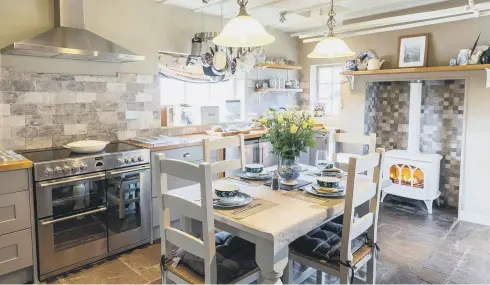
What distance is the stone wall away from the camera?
411 centimetres

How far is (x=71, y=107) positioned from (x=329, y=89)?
3.72m

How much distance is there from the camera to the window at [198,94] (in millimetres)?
4193

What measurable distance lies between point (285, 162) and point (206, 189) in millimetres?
816

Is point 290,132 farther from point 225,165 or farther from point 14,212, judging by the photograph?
point 14,212

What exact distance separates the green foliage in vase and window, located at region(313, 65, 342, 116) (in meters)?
3.39

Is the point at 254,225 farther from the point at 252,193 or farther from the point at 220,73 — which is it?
the point at 220,73

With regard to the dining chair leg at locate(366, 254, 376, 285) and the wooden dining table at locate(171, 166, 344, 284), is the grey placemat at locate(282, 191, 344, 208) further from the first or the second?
the dining chair leg at locate(366, 254, 376, 285)

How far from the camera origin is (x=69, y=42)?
2773 mm

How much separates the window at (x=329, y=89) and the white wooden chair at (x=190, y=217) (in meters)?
4.03

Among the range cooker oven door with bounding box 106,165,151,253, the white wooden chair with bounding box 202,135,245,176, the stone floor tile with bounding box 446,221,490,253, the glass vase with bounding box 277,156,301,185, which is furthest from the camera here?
the stone floor tile with bounding box 446,221,490,253

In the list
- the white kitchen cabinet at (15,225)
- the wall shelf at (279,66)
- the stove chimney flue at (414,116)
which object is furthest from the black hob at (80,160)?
the stove chimney flue at (414,116)

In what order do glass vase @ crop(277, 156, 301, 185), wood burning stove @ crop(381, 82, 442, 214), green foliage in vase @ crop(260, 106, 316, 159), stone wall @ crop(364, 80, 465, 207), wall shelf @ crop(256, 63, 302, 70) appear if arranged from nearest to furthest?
1. green foliage in vase @ crop(260, 106, 316, 159)
2. glass vase @ crop(277, 156, 301, 185)
3. wood burning stove @ crop(381, 82, 442, 214)
4. stone wall @ crop(364, 80, 465, 207)
5. wall shelf @ crop(256, 63, 302, 70)

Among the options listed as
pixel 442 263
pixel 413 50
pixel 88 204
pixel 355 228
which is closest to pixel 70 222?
pixel 88 204

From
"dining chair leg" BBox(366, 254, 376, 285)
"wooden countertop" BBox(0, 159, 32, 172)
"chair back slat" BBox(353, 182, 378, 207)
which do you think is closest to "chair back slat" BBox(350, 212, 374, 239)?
"chair back slat" BBox(353, 182, 378, 207)
